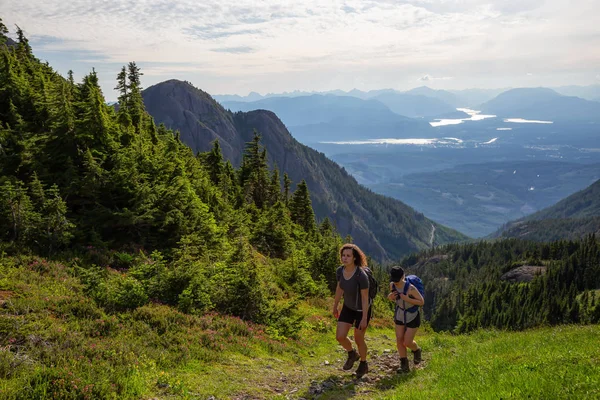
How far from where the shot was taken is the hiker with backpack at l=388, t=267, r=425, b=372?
9367mm

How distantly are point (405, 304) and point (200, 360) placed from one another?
5407mm

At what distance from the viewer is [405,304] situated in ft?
31.7

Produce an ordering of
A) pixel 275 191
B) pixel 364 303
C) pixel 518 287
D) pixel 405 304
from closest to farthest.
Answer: pixel 364 303 < pixel 405 304 < pixel 275 191 < pixel 518 287

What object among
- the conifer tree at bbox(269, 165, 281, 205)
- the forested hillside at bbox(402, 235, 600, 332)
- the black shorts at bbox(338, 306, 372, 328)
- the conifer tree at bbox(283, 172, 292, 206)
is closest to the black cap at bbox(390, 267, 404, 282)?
the black shorts at bbox(338, 306, 372, 328)

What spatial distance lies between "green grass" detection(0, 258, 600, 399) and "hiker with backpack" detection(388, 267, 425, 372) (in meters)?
0.77

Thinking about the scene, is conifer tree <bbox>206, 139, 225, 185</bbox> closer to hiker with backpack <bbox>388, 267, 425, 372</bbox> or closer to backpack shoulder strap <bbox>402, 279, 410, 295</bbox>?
hiker with backpack <bbox>388, 267, 425, 372</bbox>

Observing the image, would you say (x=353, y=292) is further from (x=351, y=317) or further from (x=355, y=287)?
(x=351, y=317)

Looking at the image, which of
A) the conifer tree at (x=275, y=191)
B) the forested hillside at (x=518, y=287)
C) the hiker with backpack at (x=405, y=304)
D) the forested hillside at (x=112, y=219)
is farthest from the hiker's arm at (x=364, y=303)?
the forested hillside at (x=518, y=287)

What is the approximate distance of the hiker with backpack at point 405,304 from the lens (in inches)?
369

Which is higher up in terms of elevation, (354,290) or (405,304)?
(354,290)

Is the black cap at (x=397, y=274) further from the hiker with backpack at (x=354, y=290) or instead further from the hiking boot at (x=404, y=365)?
the hiking boot at (x=404, y=365)

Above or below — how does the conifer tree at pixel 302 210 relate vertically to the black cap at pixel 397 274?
below

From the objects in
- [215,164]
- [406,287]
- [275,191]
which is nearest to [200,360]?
[406,287]

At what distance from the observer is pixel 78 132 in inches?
677
